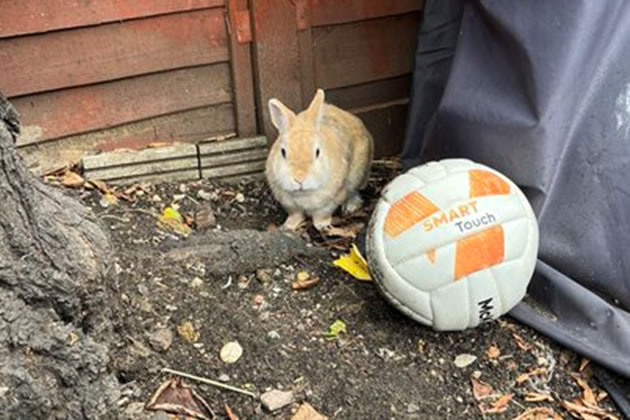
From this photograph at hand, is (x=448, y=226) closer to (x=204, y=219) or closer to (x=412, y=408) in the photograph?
(x=412, y=408)

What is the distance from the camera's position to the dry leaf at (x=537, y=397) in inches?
111

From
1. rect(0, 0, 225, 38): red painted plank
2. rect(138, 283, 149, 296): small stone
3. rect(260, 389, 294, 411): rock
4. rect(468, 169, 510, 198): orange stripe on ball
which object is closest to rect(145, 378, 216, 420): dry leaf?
rect(260, 389, 294, 411): rock

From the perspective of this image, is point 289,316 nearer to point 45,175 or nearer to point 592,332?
point 592,332

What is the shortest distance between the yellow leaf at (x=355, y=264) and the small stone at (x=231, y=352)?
62cm

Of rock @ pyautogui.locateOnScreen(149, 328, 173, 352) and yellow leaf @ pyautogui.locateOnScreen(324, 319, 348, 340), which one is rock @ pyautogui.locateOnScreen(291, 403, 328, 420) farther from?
rock @ pyautogui.locateOnScreen(149, 328, 173, 352)

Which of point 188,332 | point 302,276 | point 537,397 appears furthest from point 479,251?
point 188,332

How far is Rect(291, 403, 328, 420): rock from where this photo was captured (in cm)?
258

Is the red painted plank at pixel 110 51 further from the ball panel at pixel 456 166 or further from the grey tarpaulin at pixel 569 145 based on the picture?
the ball panel at pixel 456 166

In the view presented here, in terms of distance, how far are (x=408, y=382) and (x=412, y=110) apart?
1.53 meters

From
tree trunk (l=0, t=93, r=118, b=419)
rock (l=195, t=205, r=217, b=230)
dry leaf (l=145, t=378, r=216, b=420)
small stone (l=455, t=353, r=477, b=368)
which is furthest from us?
rock (l=195, t=205, r=217, b=230)

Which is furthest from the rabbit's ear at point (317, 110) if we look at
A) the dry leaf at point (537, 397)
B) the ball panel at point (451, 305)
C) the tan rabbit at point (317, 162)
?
the dry leaf at point (537, 397)

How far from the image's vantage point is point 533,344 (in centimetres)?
303

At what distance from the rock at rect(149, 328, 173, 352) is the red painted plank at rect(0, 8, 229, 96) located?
1.30 metres

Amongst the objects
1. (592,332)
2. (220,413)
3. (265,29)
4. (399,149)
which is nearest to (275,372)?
(220,413)
